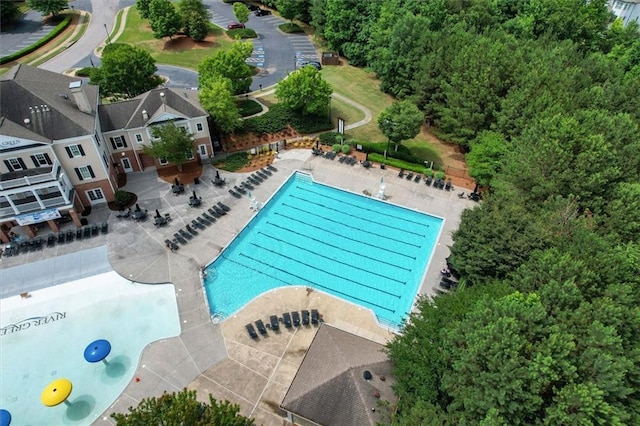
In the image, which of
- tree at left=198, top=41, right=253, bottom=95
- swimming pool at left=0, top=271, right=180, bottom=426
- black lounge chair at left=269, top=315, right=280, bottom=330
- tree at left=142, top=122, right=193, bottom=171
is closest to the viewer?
swimming pool at left=0, top=271, right=180, bottom=426

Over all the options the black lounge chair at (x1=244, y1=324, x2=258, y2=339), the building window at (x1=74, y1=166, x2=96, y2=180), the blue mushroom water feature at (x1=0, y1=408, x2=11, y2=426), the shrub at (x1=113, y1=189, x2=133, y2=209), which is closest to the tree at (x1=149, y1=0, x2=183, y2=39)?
the building window at (x1=74, y1=166, x2=96, y2=180)

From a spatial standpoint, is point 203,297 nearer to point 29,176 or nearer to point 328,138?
point 29,176

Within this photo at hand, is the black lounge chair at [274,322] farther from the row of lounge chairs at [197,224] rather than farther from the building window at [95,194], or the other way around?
the building window at [95,194]

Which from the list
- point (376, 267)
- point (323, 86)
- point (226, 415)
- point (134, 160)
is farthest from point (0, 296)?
point (323, 86)

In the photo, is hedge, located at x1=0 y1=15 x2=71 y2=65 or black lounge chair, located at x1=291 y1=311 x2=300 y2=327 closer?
black lounge chair, located at x1=291 y1=311 x2=300 y2=327

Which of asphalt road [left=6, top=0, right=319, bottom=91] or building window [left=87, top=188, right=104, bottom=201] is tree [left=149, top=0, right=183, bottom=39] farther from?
building window [left=87, top=188, right=104, bottom=201]

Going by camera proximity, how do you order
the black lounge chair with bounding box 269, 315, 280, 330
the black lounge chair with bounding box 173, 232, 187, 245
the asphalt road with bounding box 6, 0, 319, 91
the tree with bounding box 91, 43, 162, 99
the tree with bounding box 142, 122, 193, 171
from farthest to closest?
the asphalt road with bounding box 6, 0, 319, 91 → the tree with bounding box 91, 43, 162, 99 → the tree with bounding box 142, 122, 193, 171 → the black lounge chair with bounding box 173, 232, 187, 245 → the black lounge chair with bounding box 269, 315, 280, 330

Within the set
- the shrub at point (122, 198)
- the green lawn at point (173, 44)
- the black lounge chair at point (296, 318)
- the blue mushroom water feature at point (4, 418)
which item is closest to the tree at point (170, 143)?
the shrub at point (122, 198)
